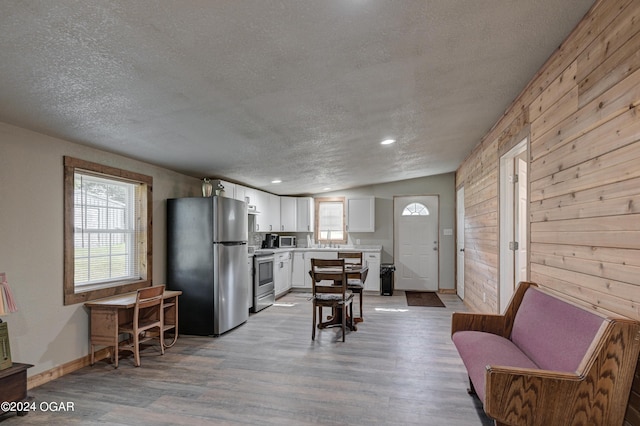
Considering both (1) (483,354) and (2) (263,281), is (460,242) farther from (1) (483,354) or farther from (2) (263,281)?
(1) (483,354)

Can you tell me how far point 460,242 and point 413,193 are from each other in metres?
1.49

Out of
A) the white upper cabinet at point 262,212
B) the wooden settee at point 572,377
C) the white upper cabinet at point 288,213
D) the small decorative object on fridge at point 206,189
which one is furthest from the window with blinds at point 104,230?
the wooden settee at point 572,377

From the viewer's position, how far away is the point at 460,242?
22.8 feet

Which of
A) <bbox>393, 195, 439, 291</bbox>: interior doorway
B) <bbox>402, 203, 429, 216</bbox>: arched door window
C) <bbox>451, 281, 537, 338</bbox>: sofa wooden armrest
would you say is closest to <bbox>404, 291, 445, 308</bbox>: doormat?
<bbox>393, 195, 439, 291</bbox>: interior doorway

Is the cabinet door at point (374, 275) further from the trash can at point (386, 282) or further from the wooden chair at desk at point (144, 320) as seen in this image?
the wooden chair at desk at point (144, 320)

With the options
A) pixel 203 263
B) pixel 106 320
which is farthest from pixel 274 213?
pixel 106 320

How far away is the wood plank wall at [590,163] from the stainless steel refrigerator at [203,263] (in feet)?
11.4

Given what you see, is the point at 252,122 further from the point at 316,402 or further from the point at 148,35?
the point at 316,402

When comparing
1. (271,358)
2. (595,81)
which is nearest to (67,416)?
(271,358)

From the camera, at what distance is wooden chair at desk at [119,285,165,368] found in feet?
11.3

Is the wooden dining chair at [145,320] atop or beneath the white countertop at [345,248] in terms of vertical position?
beneath

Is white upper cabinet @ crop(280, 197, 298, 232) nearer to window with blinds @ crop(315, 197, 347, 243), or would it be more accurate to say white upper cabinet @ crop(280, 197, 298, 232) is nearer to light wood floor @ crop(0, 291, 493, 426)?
window with blinds @ crop(315, 197, 347, 243)

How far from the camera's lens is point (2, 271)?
9.08 feet

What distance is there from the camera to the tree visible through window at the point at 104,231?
11.0ft
